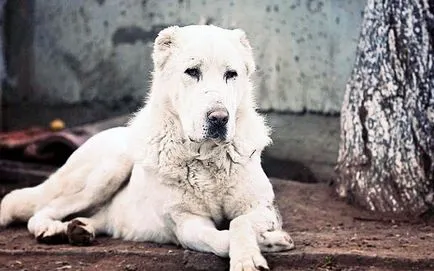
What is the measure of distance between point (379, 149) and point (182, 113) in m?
1.85

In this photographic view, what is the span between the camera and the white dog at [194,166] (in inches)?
161

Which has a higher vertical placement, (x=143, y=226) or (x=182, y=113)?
(x=182, y=113)

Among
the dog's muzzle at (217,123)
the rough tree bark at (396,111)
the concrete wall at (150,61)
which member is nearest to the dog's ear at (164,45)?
the dog's muzzle at (217,123)

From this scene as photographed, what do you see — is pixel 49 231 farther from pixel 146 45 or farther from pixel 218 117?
pixel 146 45

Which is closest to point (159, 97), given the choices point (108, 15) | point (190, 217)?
point (190, 217)

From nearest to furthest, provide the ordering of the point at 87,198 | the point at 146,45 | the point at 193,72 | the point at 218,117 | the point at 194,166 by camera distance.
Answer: the point at 218,117 < the point at 193,72 < the point at 194,166 < the point at 87,198 < the point at 146,45

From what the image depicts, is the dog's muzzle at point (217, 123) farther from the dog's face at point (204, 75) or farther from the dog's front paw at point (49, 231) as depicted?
the dog's front paw at point (49, 231)

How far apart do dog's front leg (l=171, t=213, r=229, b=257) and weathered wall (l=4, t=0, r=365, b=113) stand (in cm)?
372

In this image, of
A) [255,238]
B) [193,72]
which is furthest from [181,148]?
[255,238]

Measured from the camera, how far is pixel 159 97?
177 inches

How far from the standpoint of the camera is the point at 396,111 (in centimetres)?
560

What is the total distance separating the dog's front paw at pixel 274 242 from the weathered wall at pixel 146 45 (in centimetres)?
379

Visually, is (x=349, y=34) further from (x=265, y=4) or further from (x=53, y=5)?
(x=53, y=5)

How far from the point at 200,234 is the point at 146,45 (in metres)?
4.65
